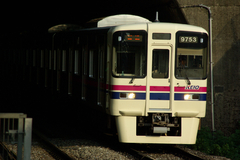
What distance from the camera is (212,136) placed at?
1055cm

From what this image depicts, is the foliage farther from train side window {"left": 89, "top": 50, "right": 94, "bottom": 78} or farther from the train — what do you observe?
train side window {"left": 89, "top": 50, "right": 94, "bottom": 78}

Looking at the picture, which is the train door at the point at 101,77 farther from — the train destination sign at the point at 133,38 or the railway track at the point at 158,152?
the railway track at the point at 158,152

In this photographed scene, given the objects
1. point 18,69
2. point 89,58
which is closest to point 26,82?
point 18,69

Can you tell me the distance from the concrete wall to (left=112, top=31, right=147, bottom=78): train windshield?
3.81m

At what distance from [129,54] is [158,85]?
Answer: 0.82 metres

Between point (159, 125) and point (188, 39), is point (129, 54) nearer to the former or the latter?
point (188, 39)

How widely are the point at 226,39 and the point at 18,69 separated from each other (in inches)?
451

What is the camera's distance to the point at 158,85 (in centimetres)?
→ 800

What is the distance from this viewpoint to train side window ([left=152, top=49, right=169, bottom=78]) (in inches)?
316

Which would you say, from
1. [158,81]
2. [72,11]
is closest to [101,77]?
[158,81]

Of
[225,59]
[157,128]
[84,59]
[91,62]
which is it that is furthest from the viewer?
[225,59]

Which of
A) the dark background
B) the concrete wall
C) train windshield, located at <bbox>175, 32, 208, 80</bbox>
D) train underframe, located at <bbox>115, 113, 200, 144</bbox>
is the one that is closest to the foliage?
the concrete wall

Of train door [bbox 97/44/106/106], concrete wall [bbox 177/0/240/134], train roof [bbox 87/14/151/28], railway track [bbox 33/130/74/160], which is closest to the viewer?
railway track [bbox 33/130/74/160]

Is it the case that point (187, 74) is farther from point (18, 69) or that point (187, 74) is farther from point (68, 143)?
point (18, 69)
